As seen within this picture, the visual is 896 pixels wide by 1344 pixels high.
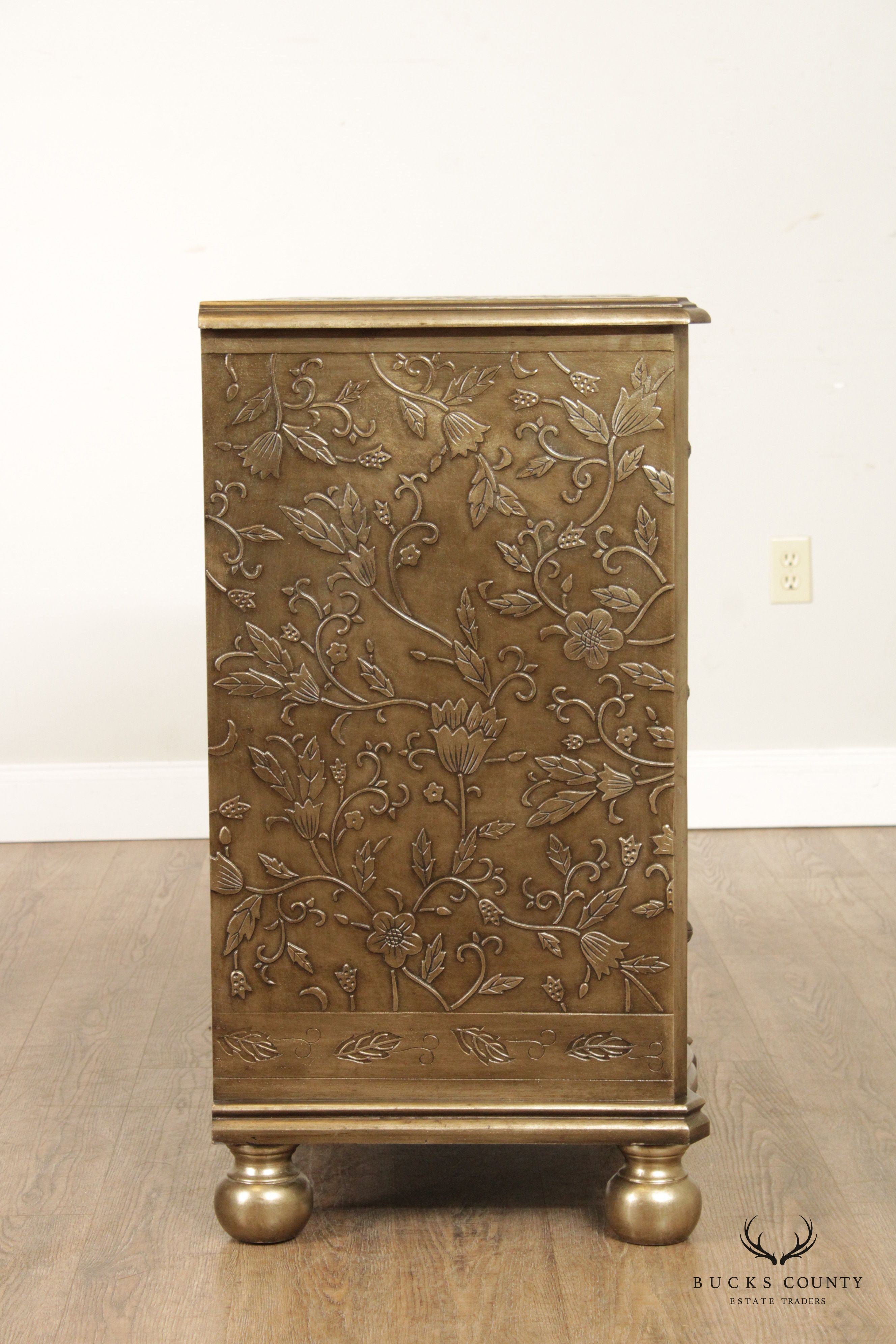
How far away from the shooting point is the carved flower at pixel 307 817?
1108mm

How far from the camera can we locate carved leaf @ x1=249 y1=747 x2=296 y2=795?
1104 millimetres

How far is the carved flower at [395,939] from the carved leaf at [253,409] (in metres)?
0.43

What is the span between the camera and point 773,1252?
1.14 metres

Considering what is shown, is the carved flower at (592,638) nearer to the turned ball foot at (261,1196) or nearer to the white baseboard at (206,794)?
the turned ball foot at (261,1196)

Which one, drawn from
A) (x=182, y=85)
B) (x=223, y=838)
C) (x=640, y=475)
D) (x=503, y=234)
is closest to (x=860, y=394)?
(x=503, y=234)

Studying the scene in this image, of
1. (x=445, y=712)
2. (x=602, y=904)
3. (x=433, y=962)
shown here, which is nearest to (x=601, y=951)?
(x=602, y=904)

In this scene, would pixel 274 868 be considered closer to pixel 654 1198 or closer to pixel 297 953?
pixel 297 953

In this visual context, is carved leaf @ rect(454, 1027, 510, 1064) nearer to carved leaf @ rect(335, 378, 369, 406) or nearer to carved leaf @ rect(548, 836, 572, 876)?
carved leaf @ rect(548, 836, 572, 876)

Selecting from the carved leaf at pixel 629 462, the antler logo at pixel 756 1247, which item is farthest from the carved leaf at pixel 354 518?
the antler logo at pixel 756 1247

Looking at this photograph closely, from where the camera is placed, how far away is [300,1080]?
3.73 feet

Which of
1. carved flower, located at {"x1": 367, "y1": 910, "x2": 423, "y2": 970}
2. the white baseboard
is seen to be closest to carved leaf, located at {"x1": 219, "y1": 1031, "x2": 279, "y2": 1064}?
carved flower, located at {"x1": 367, "y1": 910, "x2": 423, "y2": 970}

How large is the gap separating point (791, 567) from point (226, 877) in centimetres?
164

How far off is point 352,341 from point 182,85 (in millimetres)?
1556

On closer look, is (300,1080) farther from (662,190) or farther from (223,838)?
(662,190)
